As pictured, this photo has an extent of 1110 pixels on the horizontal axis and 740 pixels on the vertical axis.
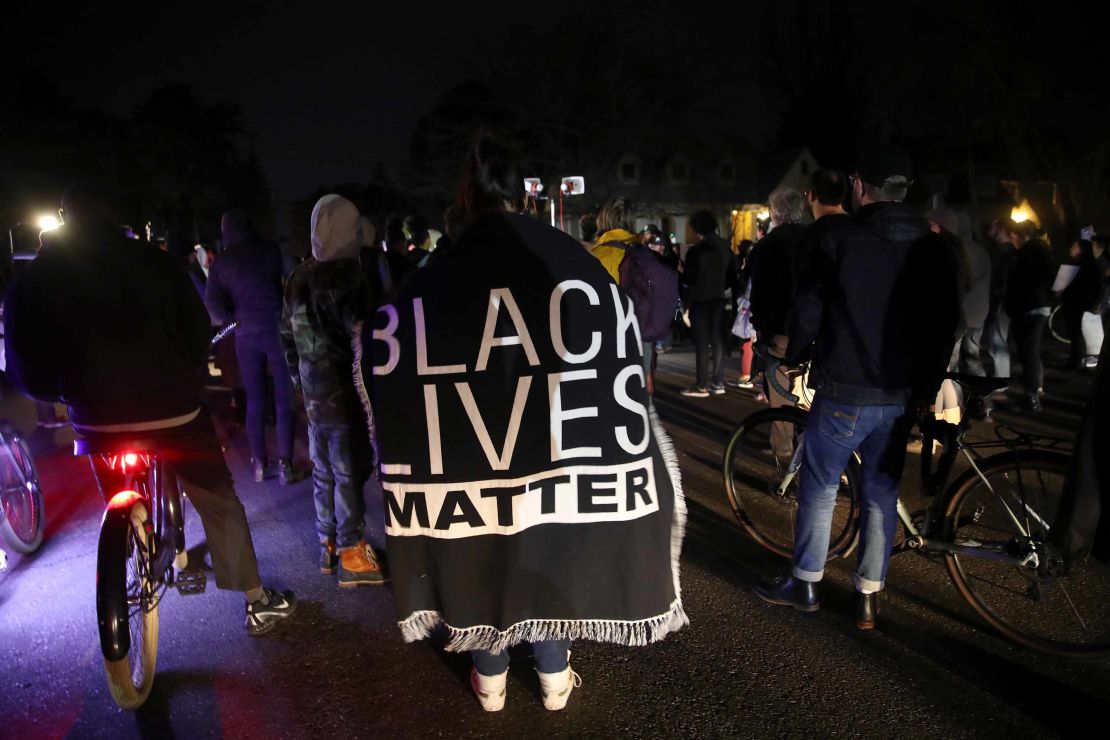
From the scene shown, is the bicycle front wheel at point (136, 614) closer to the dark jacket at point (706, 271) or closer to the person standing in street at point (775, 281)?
the person standing in street at point (775, 281)

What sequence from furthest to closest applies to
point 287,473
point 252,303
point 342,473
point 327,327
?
point 287,473, point 252,303, point 342,473, point 327,327

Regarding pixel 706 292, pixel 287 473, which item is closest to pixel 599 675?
pixel 287 473

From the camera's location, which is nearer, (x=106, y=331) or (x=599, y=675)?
(x=106, y=331)

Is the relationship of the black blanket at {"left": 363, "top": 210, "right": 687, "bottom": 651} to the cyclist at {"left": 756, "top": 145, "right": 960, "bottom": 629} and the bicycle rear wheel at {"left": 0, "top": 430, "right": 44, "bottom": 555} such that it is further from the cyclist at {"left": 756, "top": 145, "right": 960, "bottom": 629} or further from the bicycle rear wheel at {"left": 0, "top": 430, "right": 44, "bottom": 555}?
the bicycle rear wheel at {"left": 0, "top": 430, "right": 44, "bottom": 555}

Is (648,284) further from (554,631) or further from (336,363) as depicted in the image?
(554,631)

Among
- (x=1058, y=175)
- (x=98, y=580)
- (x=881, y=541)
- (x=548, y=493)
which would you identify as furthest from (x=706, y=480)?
(x=1058, y=175)

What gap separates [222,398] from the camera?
887 centimetres

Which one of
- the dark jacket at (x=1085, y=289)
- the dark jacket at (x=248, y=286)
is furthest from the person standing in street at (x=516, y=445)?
the dark jacket at (x=1085, y=289)

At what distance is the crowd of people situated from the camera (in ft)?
7.35

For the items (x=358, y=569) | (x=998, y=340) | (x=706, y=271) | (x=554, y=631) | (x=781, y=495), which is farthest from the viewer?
(x=706, y=271)

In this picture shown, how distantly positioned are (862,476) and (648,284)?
3.48 metres

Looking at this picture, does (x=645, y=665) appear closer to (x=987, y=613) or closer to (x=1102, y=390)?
(x=987, y=613)

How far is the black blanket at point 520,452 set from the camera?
7.27 feet

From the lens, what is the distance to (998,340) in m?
7.64
